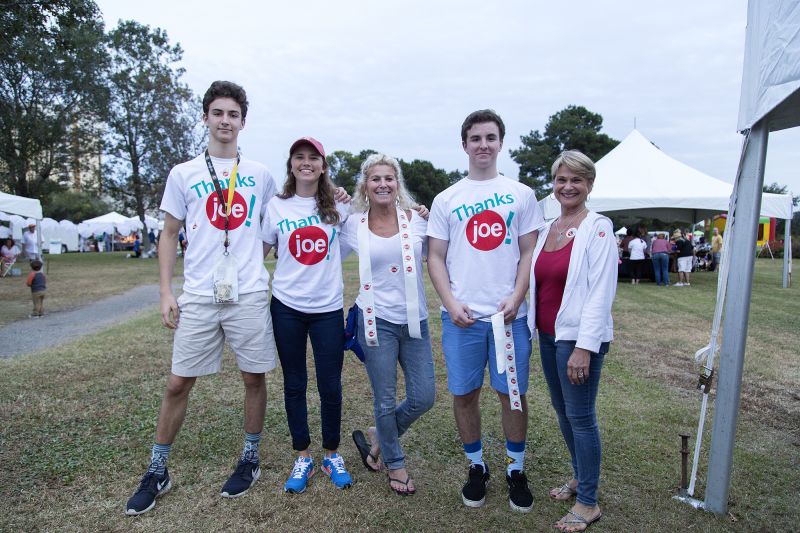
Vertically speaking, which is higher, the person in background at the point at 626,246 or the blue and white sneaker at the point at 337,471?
the person in background at the point at 626,246

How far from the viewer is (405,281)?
10.2 feet

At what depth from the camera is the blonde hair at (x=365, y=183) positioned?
10.8ft

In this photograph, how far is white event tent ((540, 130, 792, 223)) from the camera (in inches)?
579

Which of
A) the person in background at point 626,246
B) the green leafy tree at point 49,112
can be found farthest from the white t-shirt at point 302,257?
the green leafy tree at point 49,112

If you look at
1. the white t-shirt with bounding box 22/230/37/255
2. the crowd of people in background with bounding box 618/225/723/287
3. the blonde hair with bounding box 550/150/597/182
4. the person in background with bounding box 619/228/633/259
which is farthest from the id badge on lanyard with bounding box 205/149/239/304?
the white t-shirt with bounding box 22/230/37/255

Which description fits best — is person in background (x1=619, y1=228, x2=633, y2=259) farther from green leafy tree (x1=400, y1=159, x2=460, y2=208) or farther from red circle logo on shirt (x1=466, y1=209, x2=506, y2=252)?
green leafy tree (x1=400, y1=159, x2=460, y2=208)

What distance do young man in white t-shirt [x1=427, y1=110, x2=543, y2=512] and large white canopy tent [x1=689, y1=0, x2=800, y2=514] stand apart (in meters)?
1.02

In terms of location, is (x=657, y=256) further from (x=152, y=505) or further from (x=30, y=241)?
(x=30, y=241)

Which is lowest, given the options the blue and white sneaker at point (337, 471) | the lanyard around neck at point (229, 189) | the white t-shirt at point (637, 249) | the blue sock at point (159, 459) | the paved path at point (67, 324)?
the paved path at point (67, 324)

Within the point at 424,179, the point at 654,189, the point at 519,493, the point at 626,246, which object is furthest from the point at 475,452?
the point at 424,179

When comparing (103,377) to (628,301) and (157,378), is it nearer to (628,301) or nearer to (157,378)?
(157,378)

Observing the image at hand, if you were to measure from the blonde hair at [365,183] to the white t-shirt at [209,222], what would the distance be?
0.64 m

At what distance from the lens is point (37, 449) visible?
3.75 meters

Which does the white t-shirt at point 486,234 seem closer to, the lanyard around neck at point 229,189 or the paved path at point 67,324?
the lanyard around neck at point 229,189
